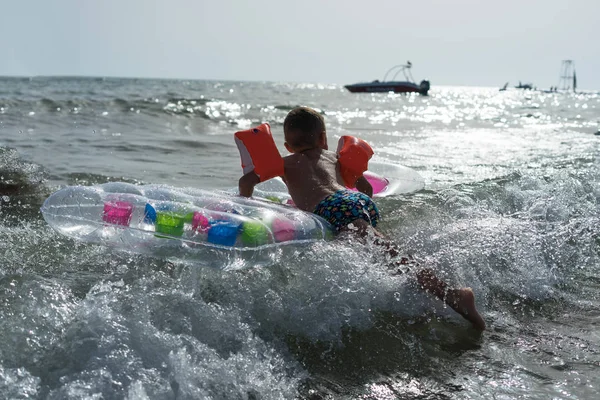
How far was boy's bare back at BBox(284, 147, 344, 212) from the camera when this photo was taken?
3406 mm

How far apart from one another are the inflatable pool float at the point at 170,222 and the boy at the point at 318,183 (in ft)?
0.48

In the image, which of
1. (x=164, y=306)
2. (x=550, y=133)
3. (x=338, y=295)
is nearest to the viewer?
(x=164, y=306)

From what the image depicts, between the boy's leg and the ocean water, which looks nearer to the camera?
the ocean water

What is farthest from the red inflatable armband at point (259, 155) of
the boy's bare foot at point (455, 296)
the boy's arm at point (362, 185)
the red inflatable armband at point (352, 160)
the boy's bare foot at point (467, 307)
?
the boy's bare foot at point (467, 307)

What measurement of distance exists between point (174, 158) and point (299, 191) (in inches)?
189

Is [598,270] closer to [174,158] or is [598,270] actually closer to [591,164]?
[591,164]

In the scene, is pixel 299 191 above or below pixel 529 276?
above

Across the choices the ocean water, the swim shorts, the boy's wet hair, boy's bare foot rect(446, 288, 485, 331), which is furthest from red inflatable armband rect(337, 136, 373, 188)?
boy's bare foot rect(446, 288, 485, 331)

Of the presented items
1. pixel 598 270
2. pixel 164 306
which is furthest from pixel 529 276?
pixel 164 306

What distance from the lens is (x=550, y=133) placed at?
14117 mm

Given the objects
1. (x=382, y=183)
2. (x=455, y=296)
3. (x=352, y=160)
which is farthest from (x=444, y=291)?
(x=382, y=183)

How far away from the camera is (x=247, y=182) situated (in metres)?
3.44

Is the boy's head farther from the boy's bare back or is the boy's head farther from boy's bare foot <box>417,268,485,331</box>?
boy's bare foot <box>417,268,485,331</box>

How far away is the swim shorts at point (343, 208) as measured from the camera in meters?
3.22
